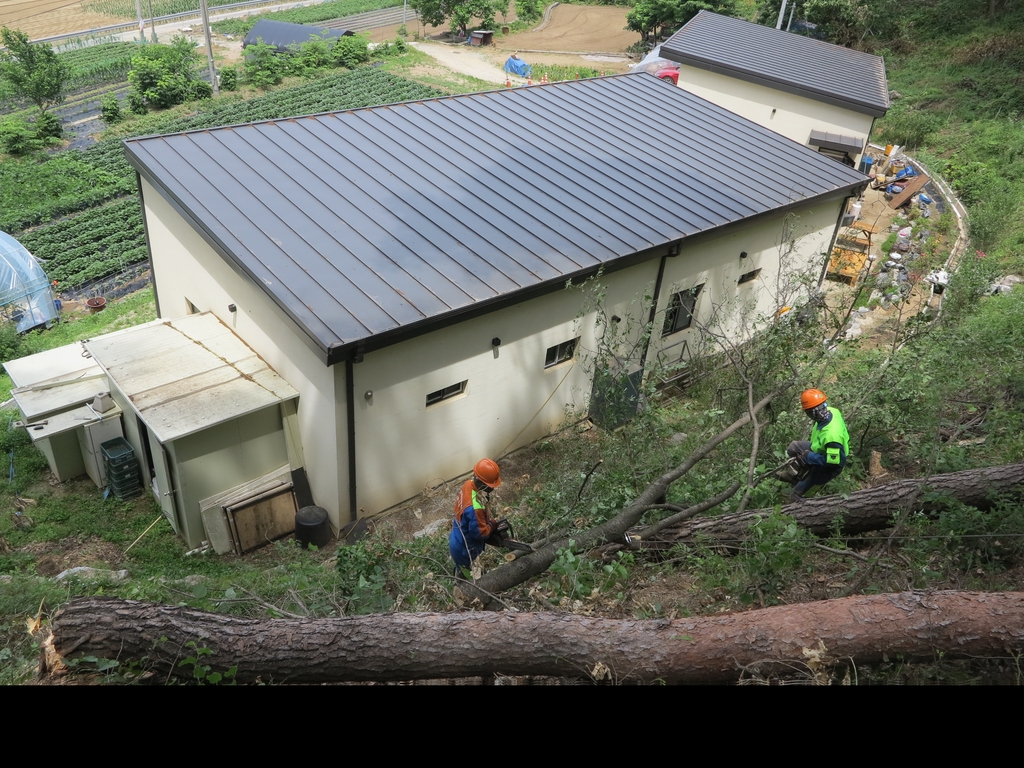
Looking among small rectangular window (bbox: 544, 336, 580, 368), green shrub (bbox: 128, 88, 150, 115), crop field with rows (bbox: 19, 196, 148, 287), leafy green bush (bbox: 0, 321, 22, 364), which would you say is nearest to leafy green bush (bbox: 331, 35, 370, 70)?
green shrub (bbox: 128, 88, 150, 115)

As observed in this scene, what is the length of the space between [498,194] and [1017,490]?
25.1 ft

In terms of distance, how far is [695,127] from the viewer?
15.1m

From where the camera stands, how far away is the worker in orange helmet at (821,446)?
7746mm

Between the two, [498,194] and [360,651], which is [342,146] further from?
[360,651]

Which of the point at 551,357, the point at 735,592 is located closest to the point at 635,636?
the point at 735,592

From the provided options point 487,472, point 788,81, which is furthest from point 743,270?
point 788,81

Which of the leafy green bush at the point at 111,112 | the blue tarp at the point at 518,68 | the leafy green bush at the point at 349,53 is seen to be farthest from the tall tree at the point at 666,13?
the leafy green bush at the point at 111,112

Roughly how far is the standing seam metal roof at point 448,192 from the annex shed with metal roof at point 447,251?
0.13 feet

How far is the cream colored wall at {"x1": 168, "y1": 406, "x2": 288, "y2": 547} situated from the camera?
937 centimetres

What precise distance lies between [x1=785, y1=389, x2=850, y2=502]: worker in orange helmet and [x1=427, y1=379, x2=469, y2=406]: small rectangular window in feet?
14.5

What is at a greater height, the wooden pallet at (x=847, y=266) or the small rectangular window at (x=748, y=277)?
the small rectangular window at (x=748, y=277)

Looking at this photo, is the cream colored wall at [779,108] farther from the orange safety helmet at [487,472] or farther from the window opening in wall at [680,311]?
the orange safety helmet at [487,472]

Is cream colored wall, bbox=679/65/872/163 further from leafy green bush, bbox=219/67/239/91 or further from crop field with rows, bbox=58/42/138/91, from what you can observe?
crop field with rows, bbox=58/42/138/91

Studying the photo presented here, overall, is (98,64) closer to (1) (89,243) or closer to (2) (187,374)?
(1) (89,243)
